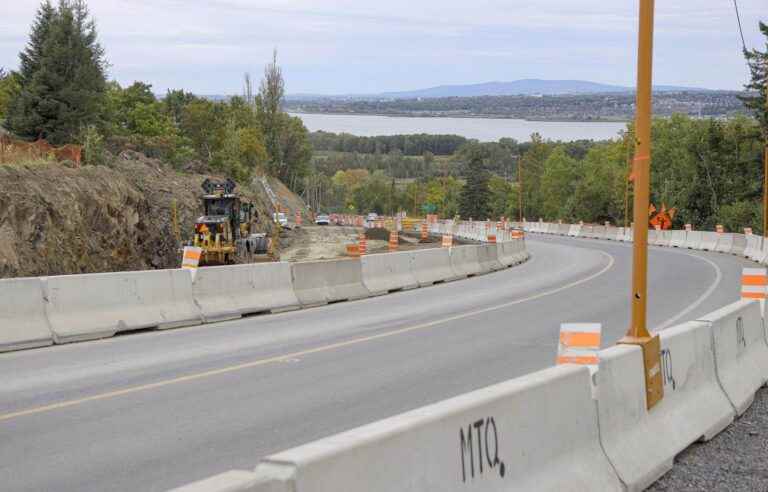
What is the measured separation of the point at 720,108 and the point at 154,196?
85.0 metres

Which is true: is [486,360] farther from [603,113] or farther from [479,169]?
[603,113]

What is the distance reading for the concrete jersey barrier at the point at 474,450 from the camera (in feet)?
14.4

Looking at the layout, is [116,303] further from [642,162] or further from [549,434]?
[549,434]

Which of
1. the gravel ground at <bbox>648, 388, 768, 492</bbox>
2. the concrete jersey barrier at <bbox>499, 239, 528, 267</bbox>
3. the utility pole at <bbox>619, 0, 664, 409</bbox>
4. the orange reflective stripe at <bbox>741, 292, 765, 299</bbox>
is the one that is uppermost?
the utility pole at <bbox>619, 0, 664, 409</bbox>

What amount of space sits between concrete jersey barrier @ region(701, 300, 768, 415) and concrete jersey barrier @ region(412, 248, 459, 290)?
1466cm

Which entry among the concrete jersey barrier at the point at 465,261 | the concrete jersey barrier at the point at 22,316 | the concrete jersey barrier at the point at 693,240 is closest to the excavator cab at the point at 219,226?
the concrete jersey barrier at the point at 465,261

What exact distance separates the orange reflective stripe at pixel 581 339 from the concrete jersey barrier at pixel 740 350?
9.28 feet

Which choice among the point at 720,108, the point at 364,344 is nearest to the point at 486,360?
the point at 364,344

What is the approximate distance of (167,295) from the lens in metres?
16.8

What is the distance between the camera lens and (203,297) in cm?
1772

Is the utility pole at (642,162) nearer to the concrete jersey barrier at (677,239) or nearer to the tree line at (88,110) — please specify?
the tree line at (88,110)

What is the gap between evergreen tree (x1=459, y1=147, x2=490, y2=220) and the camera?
18025cm

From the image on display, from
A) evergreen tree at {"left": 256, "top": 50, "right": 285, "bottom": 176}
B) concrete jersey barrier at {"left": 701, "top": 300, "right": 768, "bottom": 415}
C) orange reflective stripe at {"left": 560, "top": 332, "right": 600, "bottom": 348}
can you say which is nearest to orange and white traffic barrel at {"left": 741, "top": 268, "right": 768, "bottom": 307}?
concrete jersey barrier at {"left": 701, "top": 300, "right": 768, "bottom": 415}

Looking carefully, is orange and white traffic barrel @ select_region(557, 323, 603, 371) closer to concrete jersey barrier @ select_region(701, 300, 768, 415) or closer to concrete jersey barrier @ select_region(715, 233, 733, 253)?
concrete jersey barrier @ select_region(701, 300, 768, 415)
